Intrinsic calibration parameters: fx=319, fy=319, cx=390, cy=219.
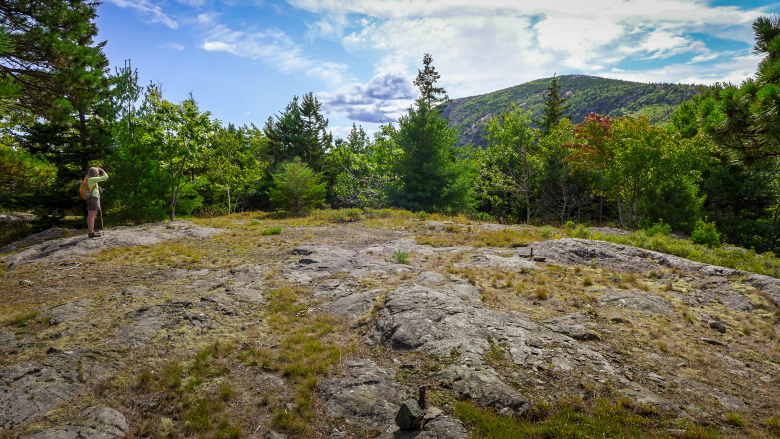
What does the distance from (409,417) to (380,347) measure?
1.92 m

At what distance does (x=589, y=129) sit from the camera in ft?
85.1

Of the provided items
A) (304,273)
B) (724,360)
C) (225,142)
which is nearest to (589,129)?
(724,360)

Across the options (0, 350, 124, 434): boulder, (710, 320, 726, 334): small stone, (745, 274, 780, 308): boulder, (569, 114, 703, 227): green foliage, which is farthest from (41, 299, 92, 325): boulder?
(569, 114, 703, 227): green foliage

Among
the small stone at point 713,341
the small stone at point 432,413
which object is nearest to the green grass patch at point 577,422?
the small stone at point 432,413

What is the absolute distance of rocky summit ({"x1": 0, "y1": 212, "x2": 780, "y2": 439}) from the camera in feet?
12.8

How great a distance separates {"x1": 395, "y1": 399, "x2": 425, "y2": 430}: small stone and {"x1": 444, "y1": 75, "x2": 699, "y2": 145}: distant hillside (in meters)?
89.8

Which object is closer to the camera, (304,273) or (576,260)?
(304,273)

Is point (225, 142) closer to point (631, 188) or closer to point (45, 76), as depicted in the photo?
point (45, 76)

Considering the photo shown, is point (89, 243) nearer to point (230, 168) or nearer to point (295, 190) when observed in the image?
point (295, 190)

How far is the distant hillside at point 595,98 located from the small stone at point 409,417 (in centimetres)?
8976

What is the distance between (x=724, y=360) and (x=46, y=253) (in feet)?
57.2

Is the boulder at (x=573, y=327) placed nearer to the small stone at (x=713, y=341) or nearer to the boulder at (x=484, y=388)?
the small stone at (x=713, y=341)

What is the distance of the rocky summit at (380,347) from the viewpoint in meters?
3.92

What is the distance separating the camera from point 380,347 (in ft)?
18.4
